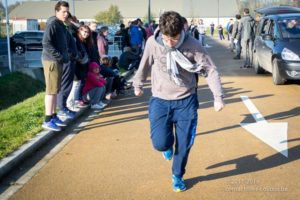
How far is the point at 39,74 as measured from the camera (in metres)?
20.7

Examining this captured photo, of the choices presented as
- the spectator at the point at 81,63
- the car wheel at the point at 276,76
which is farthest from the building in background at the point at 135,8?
the spectator at the point at 81,63

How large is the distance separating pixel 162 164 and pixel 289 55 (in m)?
6.69

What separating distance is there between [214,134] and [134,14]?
102m

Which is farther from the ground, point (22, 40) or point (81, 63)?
point (81, 63)

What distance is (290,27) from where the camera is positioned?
12.8 m

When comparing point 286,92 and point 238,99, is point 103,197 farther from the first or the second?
point 286,92

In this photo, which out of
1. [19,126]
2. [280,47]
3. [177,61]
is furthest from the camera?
[280,47]

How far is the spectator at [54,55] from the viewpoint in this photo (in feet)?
24.4

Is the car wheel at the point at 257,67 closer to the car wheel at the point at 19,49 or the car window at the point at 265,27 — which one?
the car window at the point at 265,27

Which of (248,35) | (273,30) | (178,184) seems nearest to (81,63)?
(178,184)

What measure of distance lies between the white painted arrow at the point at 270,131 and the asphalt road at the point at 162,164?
0.07 metres

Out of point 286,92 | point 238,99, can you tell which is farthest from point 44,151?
point 286,92

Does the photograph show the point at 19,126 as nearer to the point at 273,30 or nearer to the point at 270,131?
the point at 270,131

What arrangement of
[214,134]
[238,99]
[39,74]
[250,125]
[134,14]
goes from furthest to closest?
[134,14]
[39,74]
[238,99]
[250,125]
[214,134]
